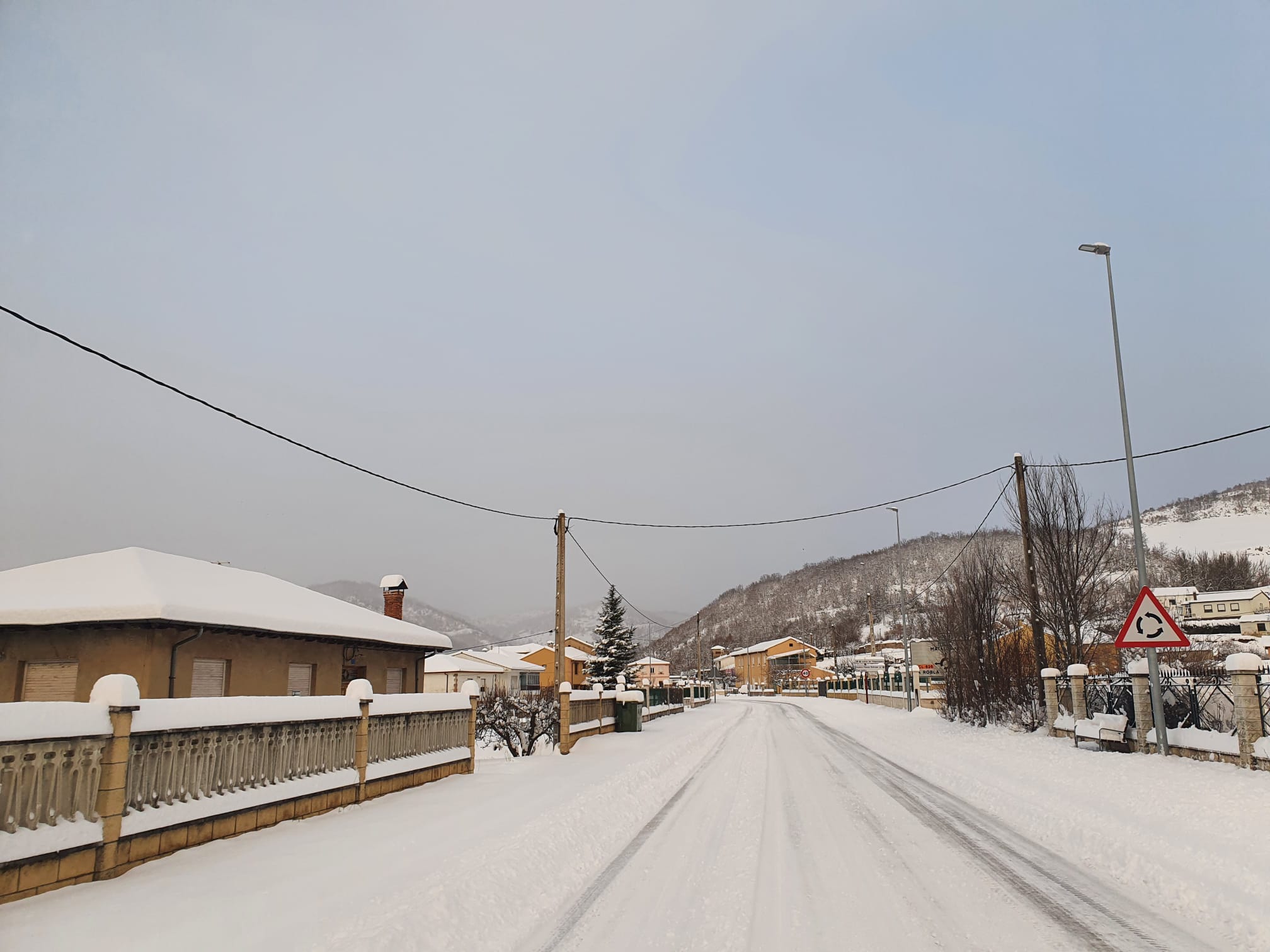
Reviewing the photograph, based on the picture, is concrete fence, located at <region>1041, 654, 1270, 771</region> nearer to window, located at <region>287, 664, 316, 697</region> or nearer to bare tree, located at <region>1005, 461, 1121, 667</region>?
bare tree, located at <region>1005, 461, 1121, 667</region>

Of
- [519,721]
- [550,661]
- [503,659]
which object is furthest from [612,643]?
[519,721]

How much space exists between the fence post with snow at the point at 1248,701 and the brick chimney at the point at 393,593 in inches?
1053

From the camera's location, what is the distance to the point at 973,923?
19.1 feet

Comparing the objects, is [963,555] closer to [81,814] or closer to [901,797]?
[901,797]

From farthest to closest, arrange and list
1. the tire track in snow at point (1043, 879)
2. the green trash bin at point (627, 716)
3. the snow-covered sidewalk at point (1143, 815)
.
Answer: the green trash bin at point (627, 716) < the snow-covered sidewalk at point (1143, 815) < the tire track in snow at point (1043, 879)

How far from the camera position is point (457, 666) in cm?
5466

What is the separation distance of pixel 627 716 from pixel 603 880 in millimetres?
23310

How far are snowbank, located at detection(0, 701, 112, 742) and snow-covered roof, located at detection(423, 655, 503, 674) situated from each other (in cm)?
4685

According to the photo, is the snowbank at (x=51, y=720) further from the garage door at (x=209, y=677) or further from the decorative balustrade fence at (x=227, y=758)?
the garage door at (x=209, y=677)

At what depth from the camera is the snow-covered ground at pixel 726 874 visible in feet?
18.3

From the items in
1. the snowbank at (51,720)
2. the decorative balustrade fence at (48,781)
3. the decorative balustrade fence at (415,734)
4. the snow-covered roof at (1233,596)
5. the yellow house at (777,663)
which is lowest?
the yellow house at (777,663)

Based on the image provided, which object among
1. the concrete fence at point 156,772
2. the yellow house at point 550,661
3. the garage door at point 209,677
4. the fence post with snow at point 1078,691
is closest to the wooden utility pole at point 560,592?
the garage door at point 209,677

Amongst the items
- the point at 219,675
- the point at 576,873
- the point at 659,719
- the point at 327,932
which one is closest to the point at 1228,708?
the point at 576,873

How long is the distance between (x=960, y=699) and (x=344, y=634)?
831 inches
